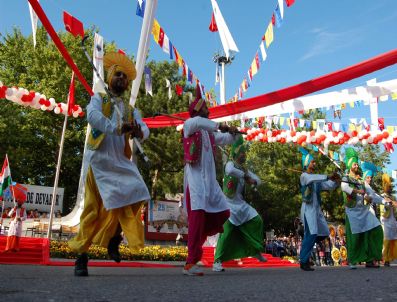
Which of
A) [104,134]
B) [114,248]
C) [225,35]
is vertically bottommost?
[114,248]

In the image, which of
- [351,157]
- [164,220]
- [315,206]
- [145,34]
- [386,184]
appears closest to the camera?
[315,206]

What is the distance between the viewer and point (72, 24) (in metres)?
10.8

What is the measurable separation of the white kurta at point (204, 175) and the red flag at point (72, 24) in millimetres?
6254

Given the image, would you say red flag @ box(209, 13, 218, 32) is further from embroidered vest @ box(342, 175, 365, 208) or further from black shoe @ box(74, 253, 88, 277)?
black shoe @ box(74, 253, 88, 277)

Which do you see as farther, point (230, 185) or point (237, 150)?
point (230, 185)

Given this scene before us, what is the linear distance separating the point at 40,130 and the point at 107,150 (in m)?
23.4

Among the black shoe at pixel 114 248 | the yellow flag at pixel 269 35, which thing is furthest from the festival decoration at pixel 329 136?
the black shoe at pixel 114 248

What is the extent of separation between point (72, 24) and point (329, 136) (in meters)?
9.18

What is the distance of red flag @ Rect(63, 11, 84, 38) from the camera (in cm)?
1065

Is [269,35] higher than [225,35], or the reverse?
[225,35]

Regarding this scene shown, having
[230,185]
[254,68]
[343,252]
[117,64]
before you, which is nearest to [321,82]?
[230,185]

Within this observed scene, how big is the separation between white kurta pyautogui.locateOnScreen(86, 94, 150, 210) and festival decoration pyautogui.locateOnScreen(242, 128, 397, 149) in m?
11.1

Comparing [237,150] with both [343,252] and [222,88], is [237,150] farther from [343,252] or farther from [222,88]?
[343,252]

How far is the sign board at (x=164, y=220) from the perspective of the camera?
844 inches
